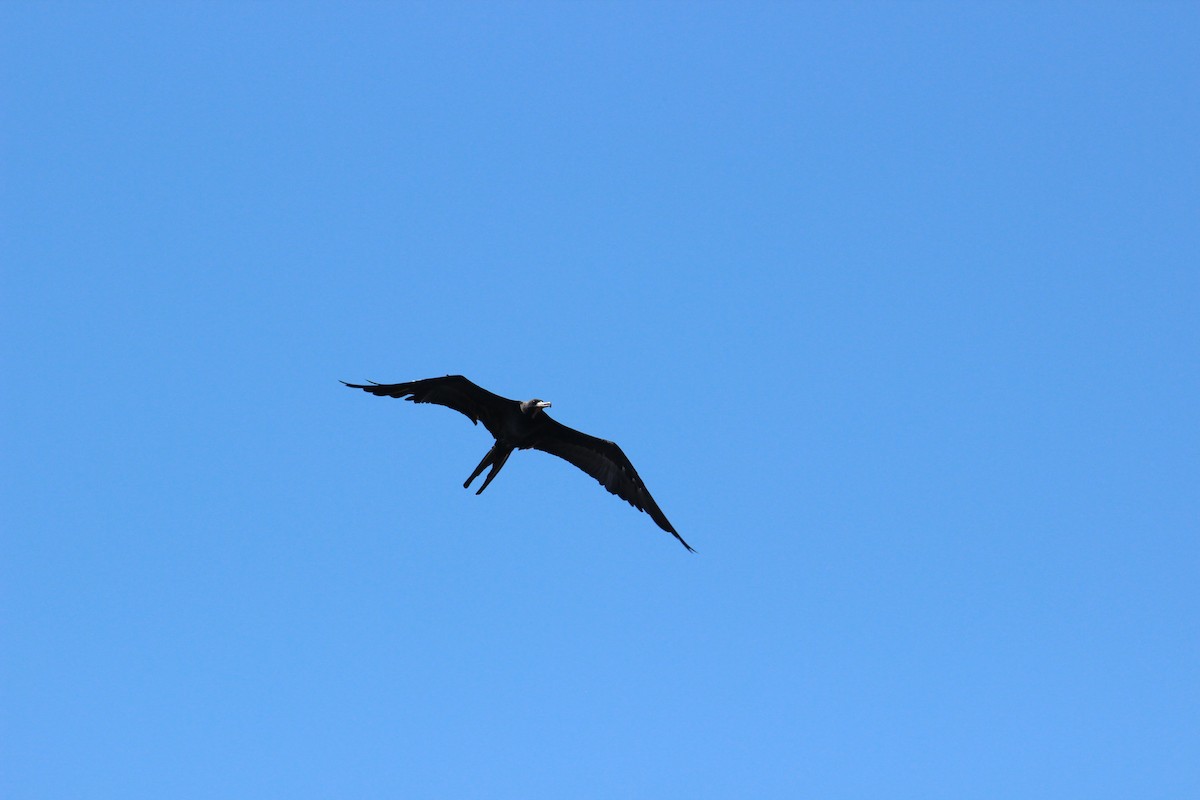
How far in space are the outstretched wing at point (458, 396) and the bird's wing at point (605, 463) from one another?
5.57 feet

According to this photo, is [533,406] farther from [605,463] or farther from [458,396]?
[605,463]

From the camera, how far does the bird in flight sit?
75.4 feet

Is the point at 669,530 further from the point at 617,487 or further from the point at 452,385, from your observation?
the point at 452,385

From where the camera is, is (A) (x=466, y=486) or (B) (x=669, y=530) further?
(B) (x=669, y=530)

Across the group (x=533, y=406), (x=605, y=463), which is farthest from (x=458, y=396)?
(x=605, y=463)

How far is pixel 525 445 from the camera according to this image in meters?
25.1

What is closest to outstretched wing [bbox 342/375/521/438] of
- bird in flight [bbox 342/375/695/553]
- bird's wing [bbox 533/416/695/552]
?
bird in flight [bbox 342/375/695/553]

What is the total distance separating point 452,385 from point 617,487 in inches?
195

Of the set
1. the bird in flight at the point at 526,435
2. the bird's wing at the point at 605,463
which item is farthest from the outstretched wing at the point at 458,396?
the bird's wing at the point at 605,463

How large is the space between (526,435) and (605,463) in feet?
7.56

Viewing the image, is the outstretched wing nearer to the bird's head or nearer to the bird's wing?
the bird's head

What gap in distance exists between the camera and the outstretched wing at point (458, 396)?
73.1 ft

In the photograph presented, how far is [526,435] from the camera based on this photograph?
24688 millimetres

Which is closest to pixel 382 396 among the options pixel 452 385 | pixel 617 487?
pixel 452 385
